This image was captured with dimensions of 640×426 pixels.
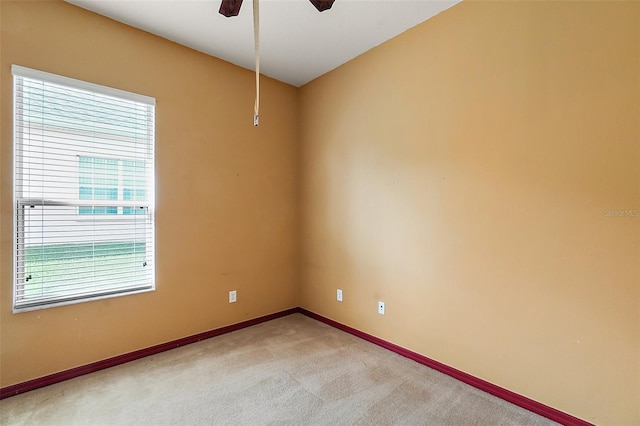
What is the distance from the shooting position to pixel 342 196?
114 inches

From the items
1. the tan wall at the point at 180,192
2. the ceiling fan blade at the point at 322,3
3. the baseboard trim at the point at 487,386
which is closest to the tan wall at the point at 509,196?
the baseboard trim at the point at 487,386

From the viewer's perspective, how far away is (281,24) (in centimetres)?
223

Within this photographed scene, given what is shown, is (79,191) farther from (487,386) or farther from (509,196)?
(487,386)

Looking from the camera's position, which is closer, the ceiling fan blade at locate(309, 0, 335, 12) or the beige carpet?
the ceiling fan blade at locate(309, 0, 335, 12)

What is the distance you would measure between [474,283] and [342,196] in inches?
55.0

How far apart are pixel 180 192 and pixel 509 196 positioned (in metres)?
2.51

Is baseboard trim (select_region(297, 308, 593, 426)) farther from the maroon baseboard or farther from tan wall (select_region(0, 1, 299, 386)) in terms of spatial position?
tan wall (select_region(0, 1, 299, 386))

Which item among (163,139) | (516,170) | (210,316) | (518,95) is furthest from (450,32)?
(210,316)

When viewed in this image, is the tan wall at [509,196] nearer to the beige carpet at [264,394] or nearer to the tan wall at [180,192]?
the beige carpet at [264,394]

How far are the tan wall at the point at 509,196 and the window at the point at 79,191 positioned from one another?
6.03ft

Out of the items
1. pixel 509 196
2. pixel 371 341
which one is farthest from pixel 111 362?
pixel 509 196

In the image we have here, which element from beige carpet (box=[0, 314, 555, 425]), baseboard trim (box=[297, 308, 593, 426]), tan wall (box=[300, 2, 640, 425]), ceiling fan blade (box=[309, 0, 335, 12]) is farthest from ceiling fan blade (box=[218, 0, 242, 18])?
baseboard trim (box=[297, 308, 593, 426])

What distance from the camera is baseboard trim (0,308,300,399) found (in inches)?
73.2

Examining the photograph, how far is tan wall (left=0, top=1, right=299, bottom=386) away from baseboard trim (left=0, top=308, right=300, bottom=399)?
0.13 ft
